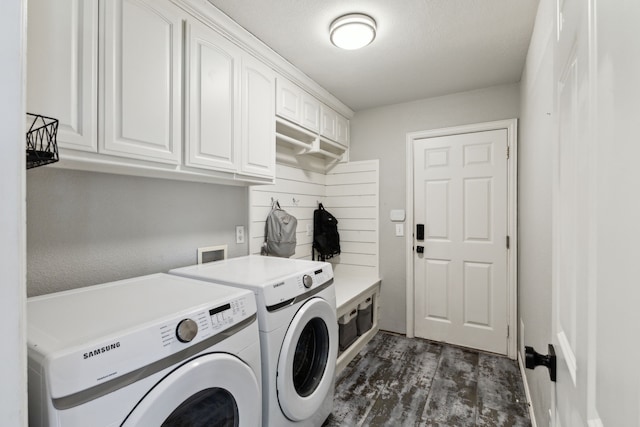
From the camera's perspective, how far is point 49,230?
1261 mm

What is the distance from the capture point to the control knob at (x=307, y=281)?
1492mm

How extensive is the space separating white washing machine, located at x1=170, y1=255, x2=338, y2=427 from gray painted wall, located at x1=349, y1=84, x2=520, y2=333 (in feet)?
5.00

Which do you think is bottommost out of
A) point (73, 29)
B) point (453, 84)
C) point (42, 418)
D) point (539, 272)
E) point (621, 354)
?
point (42, 418)

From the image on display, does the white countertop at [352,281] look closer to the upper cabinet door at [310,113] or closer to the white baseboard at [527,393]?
the white baseboard at [527,393]

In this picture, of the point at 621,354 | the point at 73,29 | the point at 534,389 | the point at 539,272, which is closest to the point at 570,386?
the point at 621,354

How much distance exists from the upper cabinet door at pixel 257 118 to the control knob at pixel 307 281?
2.54 feet

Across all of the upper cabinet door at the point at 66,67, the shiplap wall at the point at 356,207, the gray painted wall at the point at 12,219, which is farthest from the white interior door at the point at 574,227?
the shiplap wall at the point at 356,207

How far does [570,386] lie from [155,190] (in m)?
1.87

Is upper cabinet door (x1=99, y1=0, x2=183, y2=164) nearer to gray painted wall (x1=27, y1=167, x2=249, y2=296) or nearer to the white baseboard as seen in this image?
gray painted wall (x1=27, y1=167, x2=249, y2=296)

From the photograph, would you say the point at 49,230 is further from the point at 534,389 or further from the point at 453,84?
the point at 453,84

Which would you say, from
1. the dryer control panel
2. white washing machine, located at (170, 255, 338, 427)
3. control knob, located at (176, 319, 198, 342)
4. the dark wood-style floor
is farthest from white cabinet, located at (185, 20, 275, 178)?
the dark wood-style floor

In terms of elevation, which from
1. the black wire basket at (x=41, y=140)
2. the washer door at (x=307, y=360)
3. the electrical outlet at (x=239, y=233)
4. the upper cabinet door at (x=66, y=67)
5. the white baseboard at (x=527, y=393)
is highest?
the upper cabinet door at (x=66, y=67)

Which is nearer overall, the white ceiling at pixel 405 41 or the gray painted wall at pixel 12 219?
the gray painted wall at pixel 12 219

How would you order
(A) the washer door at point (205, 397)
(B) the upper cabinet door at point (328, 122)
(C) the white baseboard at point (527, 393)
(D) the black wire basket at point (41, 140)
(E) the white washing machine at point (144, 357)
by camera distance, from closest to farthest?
(E) the white washing machine at point (144, 357) < (A) the washer door at point (205, 397) < (D) the black wire basket at point (41, 140) < (C) the white baseboard at point (527, 393) < (B) the upper cabinet door at point (328, 122)
